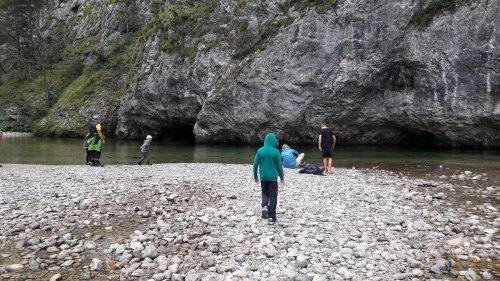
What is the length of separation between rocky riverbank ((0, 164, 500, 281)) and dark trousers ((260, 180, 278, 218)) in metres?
0.34

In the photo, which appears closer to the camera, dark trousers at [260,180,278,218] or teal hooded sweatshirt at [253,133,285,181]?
dark trousers at [260,180,278,218]

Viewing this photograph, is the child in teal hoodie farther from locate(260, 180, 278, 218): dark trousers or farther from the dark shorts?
the dark shorts

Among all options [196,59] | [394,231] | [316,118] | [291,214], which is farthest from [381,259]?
[196,59]

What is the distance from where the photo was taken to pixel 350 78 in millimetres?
27609

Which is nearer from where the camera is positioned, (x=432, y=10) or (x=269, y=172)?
(x=269, y=172)

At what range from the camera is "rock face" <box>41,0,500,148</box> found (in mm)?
24328

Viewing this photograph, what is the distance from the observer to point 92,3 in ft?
242

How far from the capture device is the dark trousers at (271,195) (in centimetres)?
734

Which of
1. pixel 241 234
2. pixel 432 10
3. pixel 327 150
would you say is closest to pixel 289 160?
pixel 327 150

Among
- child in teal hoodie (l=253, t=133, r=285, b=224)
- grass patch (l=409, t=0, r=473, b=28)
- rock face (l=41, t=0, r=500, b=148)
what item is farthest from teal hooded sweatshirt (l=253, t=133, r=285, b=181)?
grass patch (l=409, t=0, r=473, b=28)

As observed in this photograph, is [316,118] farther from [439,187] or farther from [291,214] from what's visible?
[291,214]

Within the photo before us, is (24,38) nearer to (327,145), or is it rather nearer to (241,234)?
(327,145)

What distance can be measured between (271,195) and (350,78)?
74.0ft

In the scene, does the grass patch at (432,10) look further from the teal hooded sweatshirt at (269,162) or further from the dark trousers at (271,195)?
the dark trousers at (271,195)
